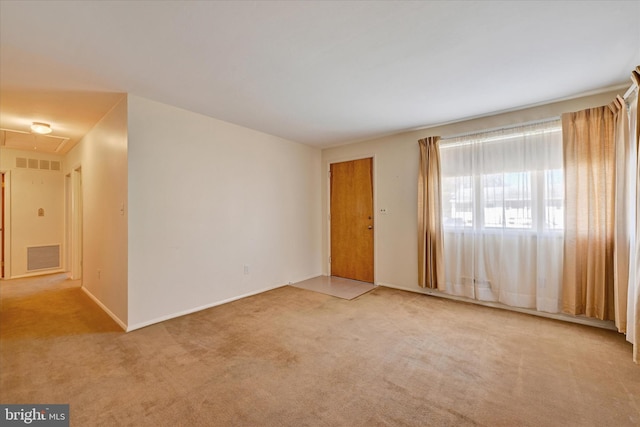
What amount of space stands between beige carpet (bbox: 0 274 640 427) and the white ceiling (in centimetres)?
244

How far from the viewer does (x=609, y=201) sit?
2709mm

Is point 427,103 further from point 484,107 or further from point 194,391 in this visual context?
point 194,391

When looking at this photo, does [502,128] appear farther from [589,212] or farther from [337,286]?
[337,286]

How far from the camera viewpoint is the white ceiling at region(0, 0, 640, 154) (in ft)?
5.46

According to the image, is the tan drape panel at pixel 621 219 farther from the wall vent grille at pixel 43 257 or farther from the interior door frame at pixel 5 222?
the interior door frame at pixel 5 222

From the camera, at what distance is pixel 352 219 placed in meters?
4.97

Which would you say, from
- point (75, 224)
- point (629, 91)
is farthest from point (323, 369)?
point (75, 224)

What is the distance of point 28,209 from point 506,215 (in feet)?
26.3

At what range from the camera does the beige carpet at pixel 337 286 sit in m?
4.11

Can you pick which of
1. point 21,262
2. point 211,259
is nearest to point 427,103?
point 211,259

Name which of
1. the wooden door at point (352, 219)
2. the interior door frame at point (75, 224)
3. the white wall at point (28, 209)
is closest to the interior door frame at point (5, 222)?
the white wall at point (28, 209)

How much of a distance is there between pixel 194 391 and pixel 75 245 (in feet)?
15.6

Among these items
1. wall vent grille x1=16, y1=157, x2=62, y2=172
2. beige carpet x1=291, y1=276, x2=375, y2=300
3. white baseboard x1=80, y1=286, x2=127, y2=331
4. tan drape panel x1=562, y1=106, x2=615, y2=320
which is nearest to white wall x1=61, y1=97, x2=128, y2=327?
white baseboard x1=80, y1=286, x2=127, y2=331

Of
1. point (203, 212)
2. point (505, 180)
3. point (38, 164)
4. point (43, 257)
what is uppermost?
point (38, 164)
